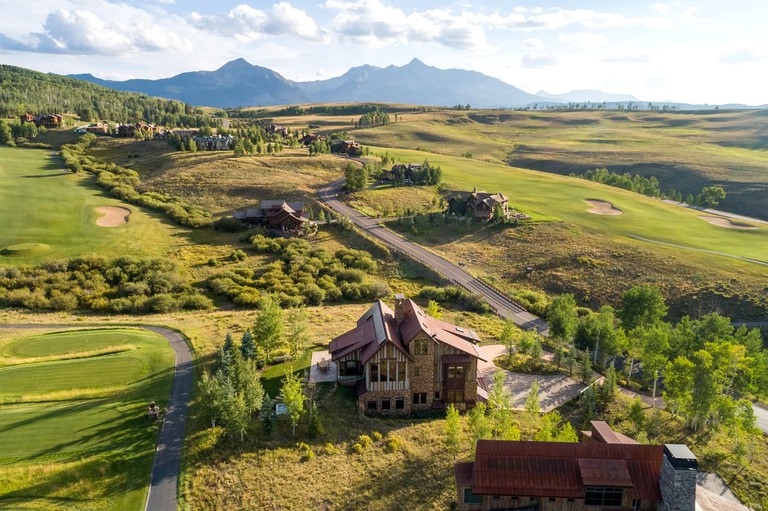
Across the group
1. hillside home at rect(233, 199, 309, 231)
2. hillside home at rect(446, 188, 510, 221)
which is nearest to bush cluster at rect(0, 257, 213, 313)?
hillside home at rect(233, 199, 309, 231)

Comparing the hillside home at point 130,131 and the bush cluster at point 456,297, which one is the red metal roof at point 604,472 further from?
the hillside home at point 130,131

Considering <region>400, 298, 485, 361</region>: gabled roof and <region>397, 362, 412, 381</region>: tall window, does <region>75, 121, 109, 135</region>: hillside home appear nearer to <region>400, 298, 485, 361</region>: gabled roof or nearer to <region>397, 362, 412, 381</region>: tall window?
<region>400, 298, 485, 361</region>: gabled roof

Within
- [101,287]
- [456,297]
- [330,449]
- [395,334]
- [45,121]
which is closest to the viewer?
[330,449]

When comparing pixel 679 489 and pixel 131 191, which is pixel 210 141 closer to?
pixel 131 191

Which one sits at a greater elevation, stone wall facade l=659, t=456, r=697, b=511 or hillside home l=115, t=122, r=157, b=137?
hillside home l=115, t=122, r=157, b=137

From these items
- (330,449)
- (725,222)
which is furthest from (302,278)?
(725,222)

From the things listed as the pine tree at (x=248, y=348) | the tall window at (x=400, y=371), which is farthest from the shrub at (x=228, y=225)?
the tall window at (x=400, y=371)
